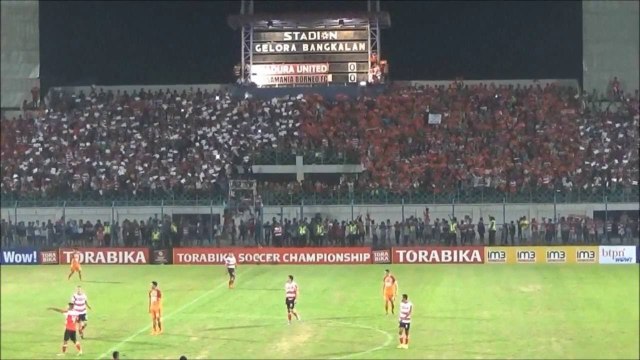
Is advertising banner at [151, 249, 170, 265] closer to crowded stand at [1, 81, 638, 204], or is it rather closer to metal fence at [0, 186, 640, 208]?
metal fence at [0, 186, 640, 208]

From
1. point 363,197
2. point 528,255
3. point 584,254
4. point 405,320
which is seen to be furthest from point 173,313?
point 584,254

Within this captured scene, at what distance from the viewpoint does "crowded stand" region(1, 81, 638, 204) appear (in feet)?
134

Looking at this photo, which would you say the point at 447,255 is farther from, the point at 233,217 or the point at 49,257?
the point at 49,257

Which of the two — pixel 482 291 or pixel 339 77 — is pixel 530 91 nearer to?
pixel 339 77

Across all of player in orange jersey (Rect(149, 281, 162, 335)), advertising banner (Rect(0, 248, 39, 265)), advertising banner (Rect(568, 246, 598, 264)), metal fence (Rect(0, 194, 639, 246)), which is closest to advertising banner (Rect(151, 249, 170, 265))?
metal fence (Rect(0, 194, 639, 246))

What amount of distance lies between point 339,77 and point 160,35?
30.5 feet

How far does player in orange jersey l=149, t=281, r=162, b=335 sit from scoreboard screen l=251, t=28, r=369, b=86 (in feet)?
73.3

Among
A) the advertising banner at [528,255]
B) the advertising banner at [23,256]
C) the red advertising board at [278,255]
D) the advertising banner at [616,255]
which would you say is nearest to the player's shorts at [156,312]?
the red advertising board at [278,255]

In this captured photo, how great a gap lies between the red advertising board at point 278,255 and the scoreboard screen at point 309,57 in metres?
9.13

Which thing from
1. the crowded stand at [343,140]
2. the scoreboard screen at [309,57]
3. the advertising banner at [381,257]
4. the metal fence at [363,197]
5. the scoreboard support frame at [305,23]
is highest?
the scoreboard support frame at [305,23]

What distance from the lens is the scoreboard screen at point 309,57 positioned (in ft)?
144

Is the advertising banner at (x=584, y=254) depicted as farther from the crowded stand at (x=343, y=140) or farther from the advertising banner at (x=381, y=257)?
the advertising banner at (x=381, y=257)

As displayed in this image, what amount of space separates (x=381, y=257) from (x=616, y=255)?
9.64 metres

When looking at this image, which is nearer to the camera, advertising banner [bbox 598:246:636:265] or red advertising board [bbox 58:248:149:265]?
advertising banner [bbox 598:246:636:265]
